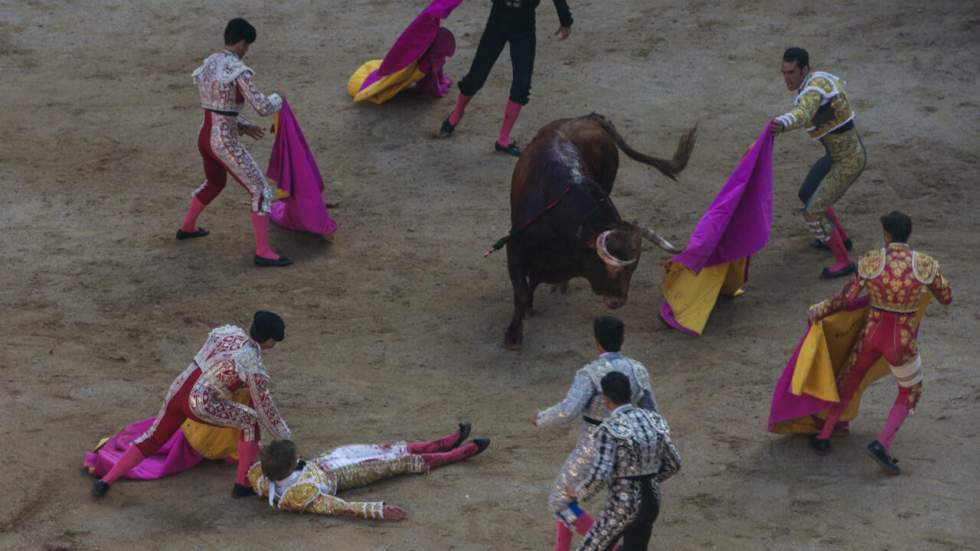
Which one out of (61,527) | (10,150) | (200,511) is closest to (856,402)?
(200,511)

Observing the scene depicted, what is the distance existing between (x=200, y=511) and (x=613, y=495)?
2045 mm

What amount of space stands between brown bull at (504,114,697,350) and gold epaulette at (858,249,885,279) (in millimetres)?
1550

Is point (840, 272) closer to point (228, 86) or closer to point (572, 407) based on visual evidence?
point (572, 407)

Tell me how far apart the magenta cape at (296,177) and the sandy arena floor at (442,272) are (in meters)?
0.23

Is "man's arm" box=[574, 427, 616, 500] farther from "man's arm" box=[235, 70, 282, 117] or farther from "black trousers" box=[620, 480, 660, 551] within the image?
"man's arm" box=[235, 70, 282, 117]

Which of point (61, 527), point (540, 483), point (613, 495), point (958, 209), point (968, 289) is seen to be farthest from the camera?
point (958, 209)

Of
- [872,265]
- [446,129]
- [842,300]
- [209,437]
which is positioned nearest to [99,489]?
[209,437]

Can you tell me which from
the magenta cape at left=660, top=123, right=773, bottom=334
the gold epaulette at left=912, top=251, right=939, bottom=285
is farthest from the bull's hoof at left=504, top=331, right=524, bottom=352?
the gold epaulette at left=912, top=251, right=939, bottom=285

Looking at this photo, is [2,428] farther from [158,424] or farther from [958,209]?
[958,209]

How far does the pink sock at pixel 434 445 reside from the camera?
665 cm

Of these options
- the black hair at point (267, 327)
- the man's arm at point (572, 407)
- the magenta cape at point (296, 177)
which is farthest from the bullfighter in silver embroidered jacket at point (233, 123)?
the man's arm at point (572, 407)

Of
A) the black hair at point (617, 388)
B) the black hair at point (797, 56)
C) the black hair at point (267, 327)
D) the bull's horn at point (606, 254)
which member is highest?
the black hair at point (797, 56)

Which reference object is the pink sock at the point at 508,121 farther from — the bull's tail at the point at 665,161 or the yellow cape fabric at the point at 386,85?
the bull's tail at the point at 665,161

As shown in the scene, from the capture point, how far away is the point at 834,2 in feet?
42.0
